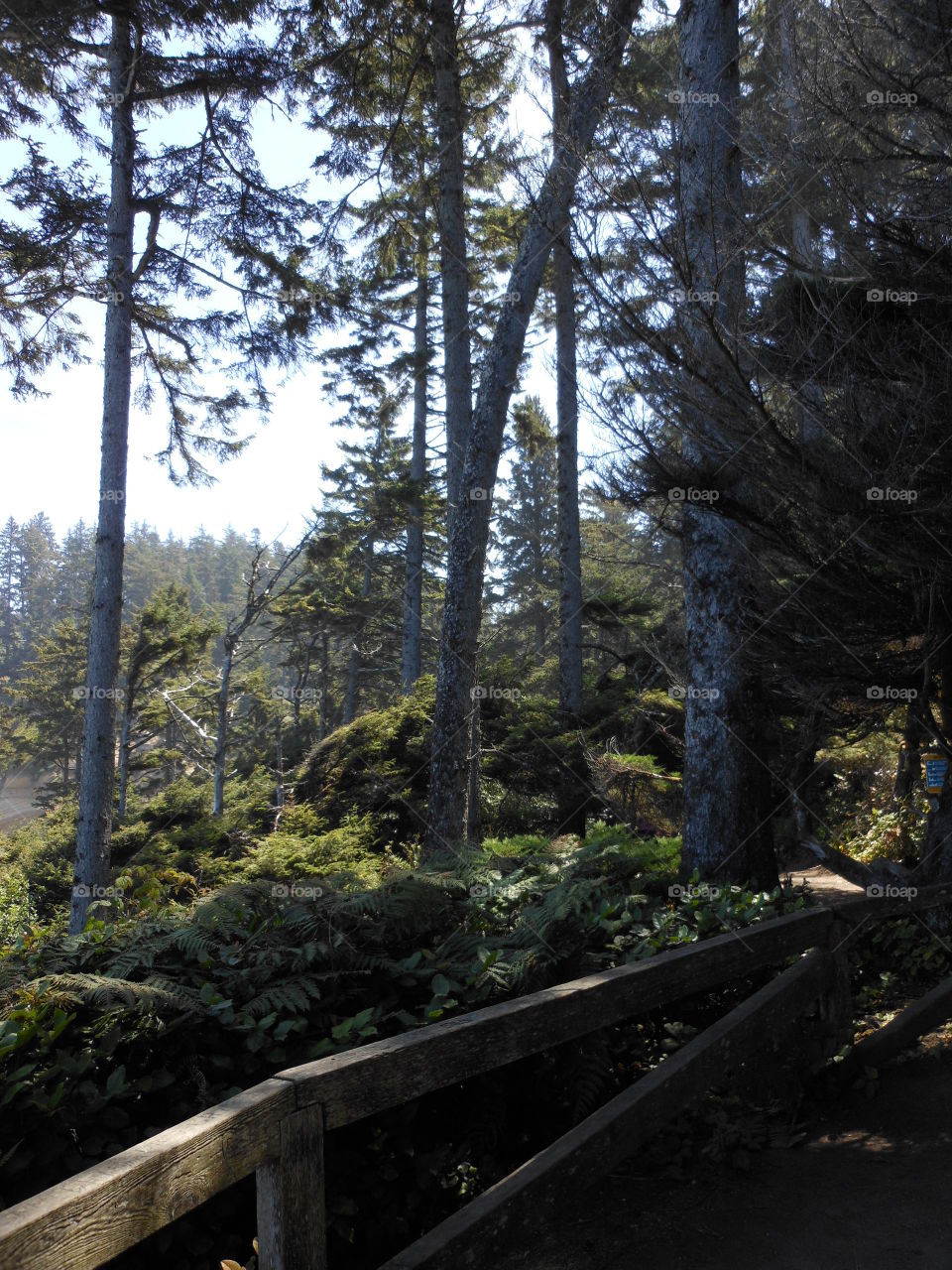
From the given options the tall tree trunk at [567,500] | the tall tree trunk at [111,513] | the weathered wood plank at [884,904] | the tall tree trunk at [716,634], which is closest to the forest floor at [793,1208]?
the weathered wood plank at [884,904]

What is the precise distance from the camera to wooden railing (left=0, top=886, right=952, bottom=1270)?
1.79 meters

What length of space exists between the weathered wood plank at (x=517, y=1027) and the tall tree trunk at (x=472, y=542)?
5549 mm

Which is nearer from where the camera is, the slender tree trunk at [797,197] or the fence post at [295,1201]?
the fence post at [295,1201]

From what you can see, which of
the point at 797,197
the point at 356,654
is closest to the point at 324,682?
the point at 356,654

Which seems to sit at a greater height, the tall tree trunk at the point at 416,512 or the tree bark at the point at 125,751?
the tall tree trunk at the point at 416,512

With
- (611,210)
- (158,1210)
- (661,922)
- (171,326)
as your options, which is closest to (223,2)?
(171,326)

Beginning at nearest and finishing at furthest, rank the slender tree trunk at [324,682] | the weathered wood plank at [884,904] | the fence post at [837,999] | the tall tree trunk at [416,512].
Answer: the fence post at [837,999], the weathered wood plank at [884,904], the tall tree trunk at [416,512], the slender tree trunk at [324,682]

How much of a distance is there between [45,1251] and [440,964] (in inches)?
103

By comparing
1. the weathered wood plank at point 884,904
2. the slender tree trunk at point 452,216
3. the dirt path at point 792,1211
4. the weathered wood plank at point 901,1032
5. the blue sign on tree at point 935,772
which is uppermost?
the slender tree trunk at point 452,216

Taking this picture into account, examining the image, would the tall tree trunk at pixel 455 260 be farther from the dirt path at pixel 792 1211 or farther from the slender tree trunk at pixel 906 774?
the dirt path at pixel 792 1211

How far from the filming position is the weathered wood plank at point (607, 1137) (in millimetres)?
2641

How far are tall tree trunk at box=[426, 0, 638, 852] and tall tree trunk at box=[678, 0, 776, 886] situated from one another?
2216 mm

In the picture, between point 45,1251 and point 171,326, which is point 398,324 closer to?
point 171,326

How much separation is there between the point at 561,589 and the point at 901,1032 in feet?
45.9
